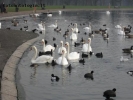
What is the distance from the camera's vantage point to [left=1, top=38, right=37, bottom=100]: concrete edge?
17.2 m

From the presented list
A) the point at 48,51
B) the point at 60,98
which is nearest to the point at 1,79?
the point at 60,98

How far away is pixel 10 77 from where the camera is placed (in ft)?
68.1

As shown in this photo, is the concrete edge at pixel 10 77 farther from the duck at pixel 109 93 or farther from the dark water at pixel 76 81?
the duck at pixel 109 93

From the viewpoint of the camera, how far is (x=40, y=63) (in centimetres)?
2619

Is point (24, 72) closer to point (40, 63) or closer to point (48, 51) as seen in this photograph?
point (40, 63)

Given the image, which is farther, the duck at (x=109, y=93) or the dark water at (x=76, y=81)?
the dark water at (x=76, y=81)

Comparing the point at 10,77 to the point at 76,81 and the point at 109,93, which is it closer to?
the point at 76,81

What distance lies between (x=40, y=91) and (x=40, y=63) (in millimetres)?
7282

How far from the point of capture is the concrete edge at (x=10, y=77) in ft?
56.3

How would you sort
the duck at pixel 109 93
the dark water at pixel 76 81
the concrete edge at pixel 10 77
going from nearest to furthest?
the concrete edge at pixel 10 77 → the duck at pixel 109 93 → the dark water at pixel 76 81

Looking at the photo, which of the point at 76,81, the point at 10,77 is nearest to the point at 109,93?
the point at 76,81

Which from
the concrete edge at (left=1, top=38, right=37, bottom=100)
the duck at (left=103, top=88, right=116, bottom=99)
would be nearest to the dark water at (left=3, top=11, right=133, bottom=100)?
the duck at (left=103, top=88, right=116, bottom=99)

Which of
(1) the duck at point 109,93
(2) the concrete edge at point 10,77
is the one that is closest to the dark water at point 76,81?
(1) the duck at point 109,93

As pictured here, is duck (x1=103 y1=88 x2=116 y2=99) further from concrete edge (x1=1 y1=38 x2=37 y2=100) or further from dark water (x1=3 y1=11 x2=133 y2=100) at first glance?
concrete edge (x1=1 y1=38 x2=37 y2=100)
